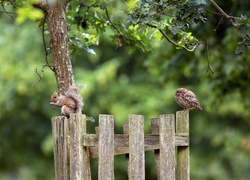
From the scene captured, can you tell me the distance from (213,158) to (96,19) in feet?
37.5

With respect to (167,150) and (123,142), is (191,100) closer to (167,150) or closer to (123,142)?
(167,150)

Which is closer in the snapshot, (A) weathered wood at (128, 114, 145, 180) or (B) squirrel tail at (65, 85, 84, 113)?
(A) weathered wood at (128, 114, 145, 180)

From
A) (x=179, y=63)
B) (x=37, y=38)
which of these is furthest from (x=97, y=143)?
(x=37, y=38)

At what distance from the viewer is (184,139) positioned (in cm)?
525

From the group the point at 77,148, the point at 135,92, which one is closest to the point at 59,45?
the point at 77,148

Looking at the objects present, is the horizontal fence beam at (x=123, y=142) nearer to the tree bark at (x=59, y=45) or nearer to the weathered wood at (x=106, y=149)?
the weathered wood at (x=106, y=149)

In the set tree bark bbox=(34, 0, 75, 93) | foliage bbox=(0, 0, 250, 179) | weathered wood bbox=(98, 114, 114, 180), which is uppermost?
foliage bbox=(0, 0, 250, 179)

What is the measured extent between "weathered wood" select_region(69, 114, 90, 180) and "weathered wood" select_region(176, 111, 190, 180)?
820 mm

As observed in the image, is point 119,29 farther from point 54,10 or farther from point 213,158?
point 213,158

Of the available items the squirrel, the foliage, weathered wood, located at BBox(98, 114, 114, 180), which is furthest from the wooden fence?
the foliage

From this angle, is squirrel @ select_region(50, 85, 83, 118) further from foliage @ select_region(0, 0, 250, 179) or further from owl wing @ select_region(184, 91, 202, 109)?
foliage @ select_region(0, 0, 250, 179)

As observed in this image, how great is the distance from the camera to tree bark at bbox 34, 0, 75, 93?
5.49 metres

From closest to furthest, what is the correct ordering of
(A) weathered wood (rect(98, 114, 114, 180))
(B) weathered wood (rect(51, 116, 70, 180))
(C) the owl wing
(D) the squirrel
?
(A) weathered wood (rect(98, 114, 114, 180)) < (B) weathered wood (rect(51, 116, 70, 180)) < (D) the squirrel < (C) the owl wing

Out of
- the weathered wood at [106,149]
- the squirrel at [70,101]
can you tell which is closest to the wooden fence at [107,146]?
the weathered wood at [106,149]
